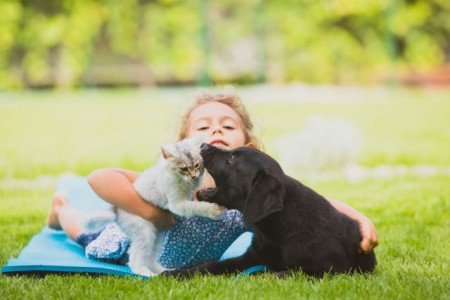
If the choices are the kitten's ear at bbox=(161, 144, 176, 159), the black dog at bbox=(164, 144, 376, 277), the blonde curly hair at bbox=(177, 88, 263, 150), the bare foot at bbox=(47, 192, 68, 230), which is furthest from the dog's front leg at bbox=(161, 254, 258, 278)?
the bare foot at bbox=(47, 192, 68, 230)

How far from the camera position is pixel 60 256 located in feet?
14.1

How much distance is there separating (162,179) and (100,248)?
717 millimetres

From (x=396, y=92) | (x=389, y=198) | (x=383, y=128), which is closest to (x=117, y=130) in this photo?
(x=383, y=128)

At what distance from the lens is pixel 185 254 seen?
4203mm

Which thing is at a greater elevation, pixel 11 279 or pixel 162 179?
pixel 162 179

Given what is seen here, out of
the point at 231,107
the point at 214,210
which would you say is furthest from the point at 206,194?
the point at 231,107

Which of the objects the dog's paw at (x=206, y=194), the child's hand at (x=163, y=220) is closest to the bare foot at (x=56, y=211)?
the child's hand at (x=163, y=220)

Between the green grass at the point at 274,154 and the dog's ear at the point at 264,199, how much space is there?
366 mm

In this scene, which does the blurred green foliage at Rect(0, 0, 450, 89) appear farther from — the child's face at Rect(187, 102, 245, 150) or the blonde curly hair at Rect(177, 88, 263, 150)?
the child's face at Rect(187, 102, 245, 150)

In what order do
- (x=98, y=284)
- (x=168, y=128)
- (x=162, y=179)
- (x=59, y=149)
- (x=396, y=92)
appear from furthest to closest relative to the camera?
(x=396, y=92) < (x=59, y=149) < (x=168, y=128) < (x=162, y=179) < (x=98, y=284)

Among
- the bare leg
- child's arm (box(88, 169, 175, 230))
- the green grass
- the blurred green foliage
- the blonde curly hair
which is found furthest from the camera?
the blurred green foliage

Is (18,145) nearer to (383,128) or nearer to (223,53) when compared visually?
(383,128)

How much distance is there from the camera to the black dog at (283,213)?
11.4ft

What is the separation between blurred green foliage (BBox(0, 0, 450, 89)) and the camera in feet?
77.9
